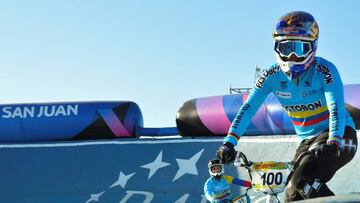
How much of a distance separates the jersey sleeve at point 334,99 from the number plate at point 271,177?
376 millimetres

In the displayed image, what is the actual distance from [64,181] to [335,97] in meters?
6.65

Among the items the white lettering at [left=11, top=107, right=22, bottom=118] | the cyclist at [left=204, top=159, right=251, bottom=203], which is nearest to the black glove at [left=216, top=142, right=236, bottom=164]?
the cyclist at [left=204, top=159, right=251, bottom=203]

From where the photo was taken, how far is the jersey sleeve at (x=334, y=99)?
3885mm

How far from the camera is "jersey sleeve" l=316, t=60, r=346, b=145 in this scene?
3.88 meters

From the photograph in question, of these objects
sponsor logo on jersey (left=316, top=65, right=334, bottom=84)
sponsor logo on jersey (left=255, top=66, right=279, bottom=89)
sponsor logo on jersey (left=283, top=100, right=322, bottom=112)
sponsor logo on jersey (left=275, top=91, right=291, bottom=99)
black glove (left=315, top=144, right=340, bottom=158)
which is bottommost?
black glove (left=315, top=144, right=340, bottom=158)

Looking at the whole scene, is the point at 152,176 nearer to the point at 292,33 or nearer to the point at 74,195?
the point at 74,195

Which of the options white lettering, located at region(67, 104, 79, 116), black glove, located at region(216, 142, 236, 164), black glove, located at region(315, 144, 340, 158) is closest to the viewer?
black glove, located at region(315, 144, 340, 158)

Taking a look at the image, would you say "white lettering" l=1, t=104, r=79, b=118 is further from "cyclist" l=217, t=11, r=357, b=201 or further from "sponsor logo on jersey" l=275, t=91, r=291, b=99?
"sponsor logo on jersey" l=275, t=91, r=291, b=99

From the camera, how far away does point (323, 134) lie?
14.0 feet

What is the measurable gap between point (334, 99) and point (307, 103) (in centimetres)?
32

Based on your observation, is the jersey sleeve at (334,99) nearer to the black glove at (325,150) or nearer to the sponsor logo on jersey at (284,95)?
the black glove at (325,150)

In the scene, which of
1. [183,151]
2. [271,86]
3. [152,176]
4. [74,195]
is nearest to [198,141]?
→ [183,151]

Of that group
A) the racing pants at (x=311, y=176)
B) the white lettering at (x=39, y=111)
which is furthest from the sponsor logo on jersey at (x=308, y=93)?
the white lettering at (x=39, y=111)

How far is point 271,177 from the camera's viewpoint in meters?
3.88
